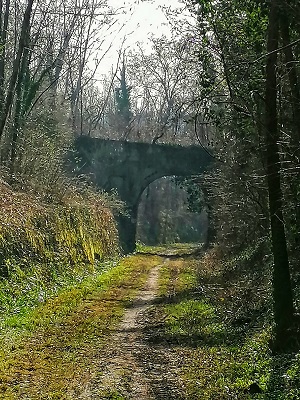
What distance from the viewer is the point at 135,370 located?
928cm

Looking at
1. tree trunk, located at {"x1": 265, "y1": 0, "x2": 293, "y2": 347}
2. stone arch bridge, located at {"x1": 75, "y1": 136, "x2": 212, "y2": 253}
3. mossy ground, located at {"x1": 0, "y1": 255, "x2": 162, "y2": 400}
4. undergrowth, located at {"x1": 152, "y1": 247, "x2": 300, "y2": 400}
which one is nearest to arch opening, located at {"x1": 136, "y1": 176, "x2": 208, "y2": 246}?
stone arch bridge, located at {"x1": 75, "y1": 136, "x2": 212, "y2": 253}

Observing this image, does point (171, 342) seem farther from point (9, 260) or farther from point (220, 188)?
point (220, 188)

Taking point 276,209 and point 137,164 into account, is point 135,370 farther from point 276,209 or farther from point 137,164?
point 137,164

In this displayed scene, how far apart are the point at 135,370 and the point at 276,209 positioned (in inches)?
136

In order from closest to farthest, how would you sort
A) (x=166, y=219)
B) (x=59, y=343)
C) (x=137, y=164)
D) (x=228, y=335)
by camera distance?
(x=59, y=343), (x=228, y=335), (x=137, y=164), (x=166, y=219)

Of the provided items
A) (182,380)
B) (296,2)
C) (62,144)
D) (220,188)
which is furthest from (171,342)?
(62,144)

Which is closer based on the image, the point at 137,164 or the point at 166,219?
the point at 137,164

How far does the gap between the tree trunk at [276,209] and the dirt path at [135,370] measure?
6.38 ft

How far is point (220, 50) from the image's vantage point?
14586 mm

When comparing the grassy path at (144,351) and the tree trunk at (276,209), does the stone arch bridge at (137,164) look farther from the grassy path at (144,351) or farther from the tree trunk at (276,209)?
the tree trunk at (276,209)

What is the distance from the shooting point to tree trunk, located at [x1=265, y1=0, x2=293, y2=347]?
389 inches

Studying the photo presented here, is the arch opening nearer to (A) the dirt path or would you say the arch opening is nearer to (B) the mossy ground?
(B) the mossy ground

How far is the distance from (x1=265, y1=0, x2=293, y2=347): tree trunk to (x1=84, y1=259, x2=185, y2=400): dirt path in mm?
1945

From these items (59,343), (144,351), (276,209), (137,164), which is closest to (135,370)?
(144,351)
